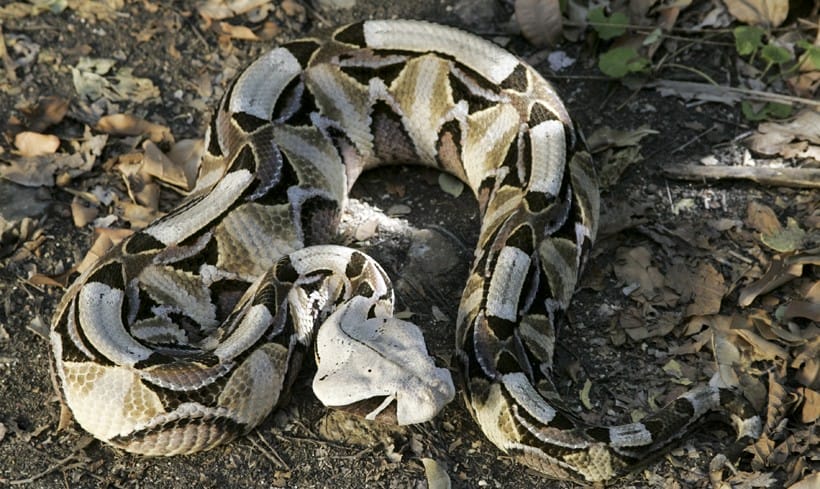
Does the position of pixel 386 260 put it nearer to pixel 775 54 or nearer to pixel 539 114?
pixel 539 114

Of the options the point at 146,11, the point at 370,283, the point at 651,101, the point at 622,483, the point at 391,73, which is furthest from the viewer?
the point at 146,11

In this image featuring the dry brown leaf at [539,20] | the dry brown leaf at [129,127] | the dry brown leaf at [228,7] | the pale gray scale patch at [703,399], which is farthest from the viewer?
the dry brown leaf at [228,7]

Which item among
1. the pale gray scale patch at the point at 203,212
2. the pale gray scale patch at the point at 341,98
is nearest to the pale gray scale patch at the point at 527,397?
the pale gray scale patch at the point at 203,212

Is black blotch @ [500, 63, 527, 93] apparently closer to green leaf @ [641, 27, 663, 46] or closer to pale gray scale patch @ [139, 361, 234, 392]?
green leaf @ [641, 27, 663, 46]

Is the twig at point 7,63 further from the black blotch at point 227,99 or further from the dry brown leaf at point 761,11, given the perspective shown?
the dry brown leaf at point 761,11

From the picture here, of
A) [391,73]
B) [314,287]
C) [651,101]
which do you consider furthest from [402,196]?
[651,101]

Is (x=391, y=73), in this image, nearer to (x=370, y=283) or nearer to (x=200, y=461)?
(x=370, y=283)
